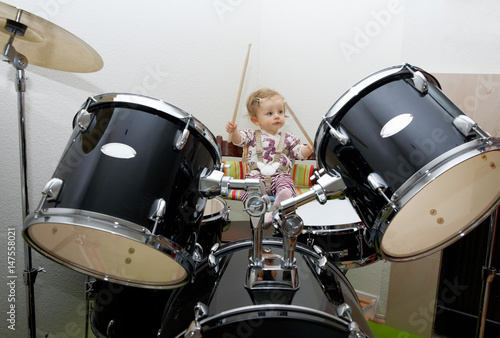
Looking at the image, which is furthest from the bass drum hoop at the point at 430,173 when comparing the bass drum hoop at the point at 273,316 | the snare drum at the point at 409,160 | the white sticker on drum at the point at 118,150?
the white sticker on drum at the point at 118,150

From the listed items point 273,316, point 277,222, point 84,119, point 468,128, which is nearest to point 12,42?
point 84,119

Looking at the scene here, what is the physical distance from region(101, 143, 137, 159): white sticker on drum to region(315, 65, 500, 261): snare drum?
53 centimetres

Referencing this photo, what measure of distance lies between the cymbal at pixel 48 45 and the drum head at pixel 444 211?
1110 mm

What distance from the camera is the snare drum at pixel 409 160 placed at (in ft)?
2.75

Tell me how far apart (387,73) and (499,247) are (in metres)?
1.01

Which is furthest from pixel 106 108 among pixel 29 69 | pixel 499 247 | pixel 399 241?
pixel 499 247

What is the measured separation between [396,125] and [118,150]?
71 cm

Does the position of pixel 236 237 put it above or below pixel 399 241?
below

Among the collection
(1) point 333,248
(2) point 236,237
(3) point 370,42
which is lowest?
(2) point 236,237

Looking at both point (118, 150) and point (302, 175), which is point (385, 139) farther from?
point (302, 175)

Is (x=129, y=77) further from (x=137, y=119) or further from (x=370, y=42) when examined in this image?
(x=370, y=42)

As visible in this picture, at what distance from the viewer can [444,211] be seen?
103 centimetres

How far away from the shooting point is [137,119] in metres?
0.90

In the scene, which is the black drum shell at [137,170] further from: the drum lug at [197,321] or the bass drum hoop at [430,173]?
the bass drum hoop at [430,173]
